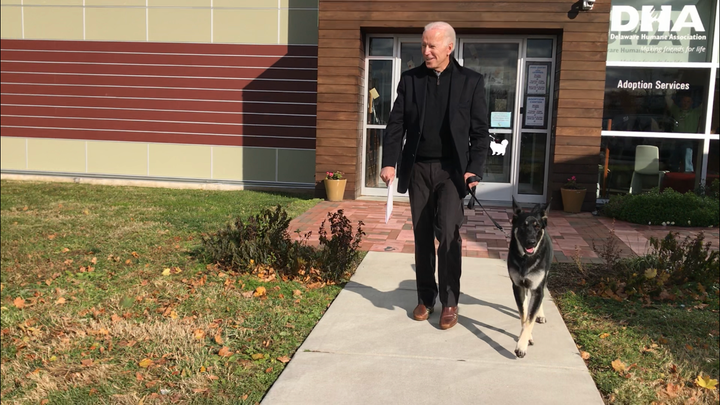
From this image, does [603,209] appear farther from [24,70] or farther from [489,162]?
[24,70]

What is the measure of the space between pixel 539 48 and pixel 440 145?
7.03m

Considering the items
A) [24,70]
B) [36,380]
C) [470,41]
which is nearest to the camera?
[36,380]

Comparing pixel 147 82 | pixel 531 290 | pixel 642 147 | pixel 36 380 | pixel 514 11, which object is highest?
pixel 514 11

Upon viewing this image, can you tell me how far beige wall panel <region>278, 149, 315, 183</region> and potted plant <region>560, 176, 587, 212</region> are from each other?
15.9 feet

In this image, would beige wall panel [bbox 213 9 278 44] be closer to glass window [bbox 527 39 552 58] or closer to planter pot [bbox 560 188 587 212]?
glass window [bbox 527 39 552 58]

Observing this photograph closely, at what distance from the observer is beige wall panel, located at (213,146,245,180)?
42.5 feet

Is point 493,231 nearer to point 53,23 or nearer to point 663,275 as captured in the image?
point 663,275

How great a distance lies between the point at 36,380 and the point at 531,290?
312 centimetres

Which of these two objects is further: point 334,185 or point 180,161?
point 180,161

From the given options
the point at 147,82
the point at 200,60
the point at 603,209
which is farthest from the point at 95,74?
the point at 603,209

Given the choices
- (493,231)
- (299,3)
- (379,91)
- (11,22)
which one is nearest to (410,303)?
(493,231)

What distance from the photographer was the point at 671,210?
9.20 m

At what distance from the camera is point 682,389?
3.63 meters

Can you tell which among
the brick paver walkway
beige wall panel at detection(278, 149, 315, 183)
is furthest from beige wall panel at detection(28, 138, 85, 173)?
the brick paver walkway
